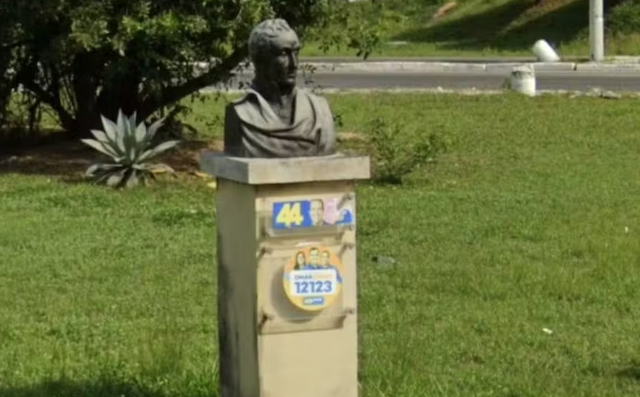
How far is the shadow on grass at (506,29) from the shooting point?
131 ft

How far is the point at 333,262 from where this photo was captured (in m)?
6.54

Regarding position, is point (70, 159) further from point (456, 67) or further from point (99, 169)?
point (456, 67)

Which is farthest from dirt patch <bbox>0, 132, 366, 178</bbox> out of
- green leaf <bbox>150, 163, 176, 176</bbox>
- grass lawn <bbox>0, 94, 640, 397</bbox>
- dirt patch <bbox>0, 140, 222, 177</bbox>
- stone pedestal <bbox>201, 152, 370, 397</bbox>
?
stone pedestal <bbox>201, 152, 370, 397</bbox>

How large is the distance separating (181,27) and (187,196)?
167 cm

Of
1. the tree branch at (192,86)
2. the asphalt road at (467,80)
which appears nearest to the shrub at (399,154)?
the tree branch at (192,86)

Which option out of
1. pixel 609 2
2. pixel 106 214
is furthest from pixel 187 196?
pixel 609 2

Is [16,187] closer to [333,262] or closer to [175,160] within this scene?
[175,160]

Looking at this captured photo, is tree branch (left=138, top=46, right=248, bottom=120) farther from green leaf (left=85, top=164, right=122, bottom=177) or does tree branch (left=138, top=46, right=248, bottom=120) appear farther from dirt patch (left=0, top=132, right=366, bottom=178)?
green leaf (left=85, top=164, right=122, bottom=177)

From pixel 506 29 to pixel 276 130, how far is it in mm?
35787

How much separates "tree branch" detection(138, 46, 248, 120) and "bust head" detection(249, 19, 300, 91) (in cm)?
916

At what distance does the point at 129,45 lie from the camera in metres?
15.1

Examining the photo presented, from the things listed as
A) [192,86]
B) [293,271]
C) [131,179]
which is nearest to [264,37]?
[293,271]

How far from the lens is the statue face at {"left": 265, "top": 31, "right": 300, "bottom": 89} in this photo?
6.54 metres

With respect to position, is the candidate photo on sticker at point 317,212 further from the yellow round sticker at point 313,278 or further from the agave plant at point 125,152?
the agave plant at point 125,152
